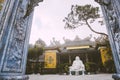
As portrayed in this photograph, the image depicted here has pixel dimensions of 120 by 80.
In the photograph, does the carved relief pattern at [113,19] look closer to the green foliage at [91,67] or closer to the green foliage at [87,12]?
the green foliage at [87,12]

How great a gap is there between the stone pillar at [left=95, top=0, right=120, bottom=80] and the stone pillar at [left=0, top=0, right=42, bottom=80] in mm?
1689

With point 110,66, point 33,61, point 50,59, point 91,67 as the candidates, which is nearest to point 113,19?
point 110,66

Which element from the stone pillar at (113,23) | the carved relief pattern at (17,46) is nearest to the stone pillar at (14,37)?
the carved relief pattern at (17,46)

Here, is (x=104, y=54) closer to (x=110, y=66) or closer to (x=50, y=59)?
(x=110, y=66)

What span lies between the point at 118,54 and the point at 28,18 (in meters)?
2.03

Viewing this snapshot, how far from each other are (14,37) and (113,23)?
1986 mm

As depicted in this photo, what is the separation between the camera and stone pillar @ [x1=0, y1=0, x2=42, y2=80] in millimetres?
2182

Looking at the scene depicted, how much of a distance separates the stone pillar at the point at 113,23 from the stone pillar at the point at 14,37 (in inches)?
66.5

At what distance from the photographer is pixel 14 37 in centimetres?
245

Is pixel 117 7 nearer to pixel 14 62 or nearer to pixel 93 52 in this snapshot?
pixel 14 62

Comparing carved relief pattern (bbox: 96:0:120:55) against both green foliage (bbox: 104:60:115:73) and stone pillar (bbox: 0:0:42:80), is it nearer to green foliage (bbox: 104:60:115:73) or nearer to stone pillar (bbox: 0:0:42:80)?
stone pillar (bbox: 0:0:42:80)

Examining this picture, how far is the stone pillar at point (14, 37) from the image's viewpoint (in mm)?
2182

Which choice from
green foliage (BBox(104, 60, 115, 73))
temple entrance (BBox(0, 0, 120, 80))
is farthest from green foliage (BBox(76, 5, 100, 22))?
temple entrance (BBox(0, 0, 120, 80))

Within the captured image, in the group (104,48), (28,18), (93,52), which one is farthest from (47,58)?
(28,18)
